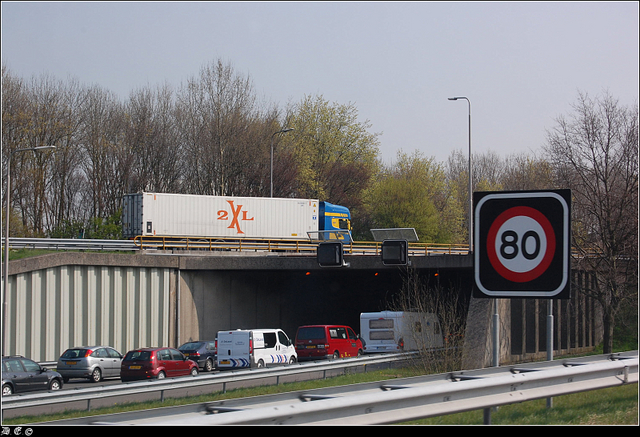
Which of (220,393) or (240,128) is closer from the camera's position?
(220,393)

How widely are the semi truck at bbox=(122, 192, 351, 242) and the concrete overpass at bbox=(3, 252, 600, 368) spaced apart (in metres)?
3.72

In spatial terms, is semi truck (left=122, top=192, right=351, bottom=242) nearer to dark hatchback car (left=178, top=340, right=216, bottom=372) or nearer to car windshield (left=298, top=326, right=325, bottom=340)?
car windshield (left=298, top=326, right=325, bottom=340)

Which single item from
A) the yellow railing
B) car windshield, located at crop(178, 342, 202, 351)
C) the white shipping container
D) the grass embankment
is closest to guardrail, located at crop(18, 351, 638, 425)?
the grass embankment

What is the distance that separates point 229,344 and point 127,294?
25.2 feet

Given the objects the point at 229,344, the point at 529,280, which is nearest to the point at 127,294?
the point at 229,344

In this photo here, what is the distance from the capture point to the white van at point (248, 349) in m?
27.6

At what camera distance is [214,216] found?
42875mm

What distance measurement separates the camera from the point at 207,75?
59688 mm

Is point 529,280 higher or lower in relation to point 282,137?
lower

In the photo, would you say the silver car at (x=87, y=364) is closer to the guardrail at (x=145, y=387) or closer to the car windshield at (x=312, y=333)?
the car windshield at (x=312, y=333)

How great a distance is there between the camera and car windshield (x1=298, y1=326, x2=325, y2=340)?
3062 centimetres

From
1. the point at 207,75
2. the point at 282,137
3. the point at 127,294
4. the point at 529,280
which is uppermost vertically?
the point at 207,75

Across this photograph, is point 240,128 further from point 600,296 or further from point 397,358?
point 397,358

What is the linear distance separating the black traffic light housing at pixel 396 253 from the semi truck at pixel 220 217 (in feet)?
40.9
